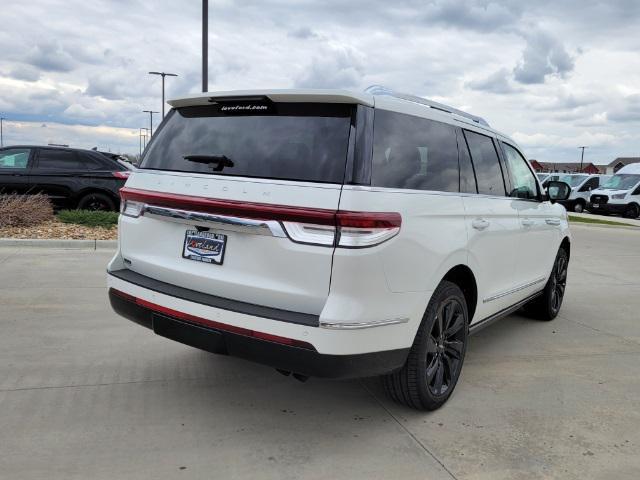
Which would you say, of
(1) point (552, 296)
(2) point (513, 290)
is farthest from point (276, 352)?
(1) point (552, 296)

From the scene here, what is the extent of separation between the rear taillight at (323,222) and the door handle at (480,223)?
3.24 ft

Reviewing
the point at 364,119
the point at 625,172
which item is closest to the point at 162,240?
the point at 364,119

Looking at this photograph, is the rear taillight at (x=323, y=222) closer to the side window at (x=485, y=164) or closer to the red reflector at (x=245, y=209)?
the red reflector at (x=245, y=209)

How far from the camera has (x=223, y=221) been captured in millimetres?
2941

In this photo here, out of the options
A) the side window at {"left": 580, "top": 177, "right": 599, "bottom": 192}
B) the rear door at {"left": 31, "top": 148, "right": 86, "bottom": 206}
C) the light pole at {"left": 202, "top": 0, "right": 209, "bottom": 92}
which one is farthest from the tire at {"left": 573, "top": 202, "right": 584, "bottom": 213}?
the rear door at {"left": 31, "top": 148, "right": 86, "bottom": 206}

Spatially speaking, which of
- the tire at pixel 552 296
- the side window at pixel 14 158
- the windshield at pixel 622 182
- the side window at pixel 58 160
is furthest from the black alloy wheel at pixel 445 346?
the windshield at pixel 622 182

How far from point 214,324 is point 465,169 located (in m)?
2.01

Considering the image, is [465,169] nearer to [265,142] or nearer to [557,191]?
[265,142]

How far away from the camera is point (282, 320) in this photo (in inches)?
109

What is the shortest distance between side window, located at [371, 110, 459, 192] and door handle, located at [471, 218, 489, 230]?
0.25 metres

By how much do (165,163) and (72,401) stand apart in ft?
5.19

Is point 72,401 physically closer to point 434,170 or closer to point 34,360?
point 34,360

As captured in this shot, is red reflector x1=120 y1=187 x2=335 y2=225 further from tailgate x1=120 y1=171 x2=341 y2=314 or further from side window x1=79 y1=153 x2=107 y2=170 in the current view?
side window x1=79 y1=153 x2=107 y2=170

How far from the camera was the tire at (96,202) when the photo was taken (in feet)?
36.9
